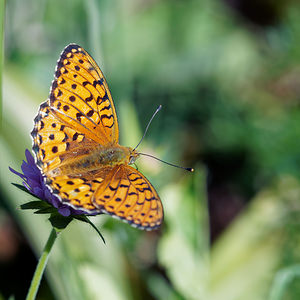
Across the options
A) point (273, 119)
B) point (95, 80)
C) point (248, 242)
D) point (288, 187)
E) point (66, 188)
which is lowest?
point (248, 242)

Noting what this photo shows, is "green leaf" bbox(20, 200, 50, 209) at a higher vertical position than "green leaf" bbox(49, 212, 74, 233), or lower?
higher

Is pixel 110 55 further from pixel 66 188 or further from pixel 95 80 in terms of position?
pixel 66 188

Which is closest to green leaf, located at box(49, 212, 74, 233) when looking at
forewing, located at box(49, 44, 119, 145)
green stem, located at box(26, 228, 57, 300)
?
green stem, located at box(26, 228, 57, 300)

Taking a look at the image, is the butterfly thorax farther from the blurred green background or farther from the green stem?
the blurred green background

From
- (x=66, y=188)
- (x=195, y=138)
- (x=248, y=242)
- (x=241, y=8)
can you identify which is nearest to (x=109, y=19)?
(x=195, y=138)

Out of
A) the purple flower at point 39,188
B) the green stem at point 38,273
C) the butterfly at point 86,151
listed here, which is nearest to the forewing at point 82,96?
the butterfly at point 86,151

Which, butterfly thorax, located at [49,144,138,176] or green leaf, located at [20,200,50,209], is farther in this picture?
butterfly thorax, located at [49,144,138,176]

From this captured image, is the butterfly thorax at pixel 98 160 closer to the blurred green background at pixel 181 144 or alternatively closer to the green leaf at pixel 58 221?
the green leaf at pixel 58 221
